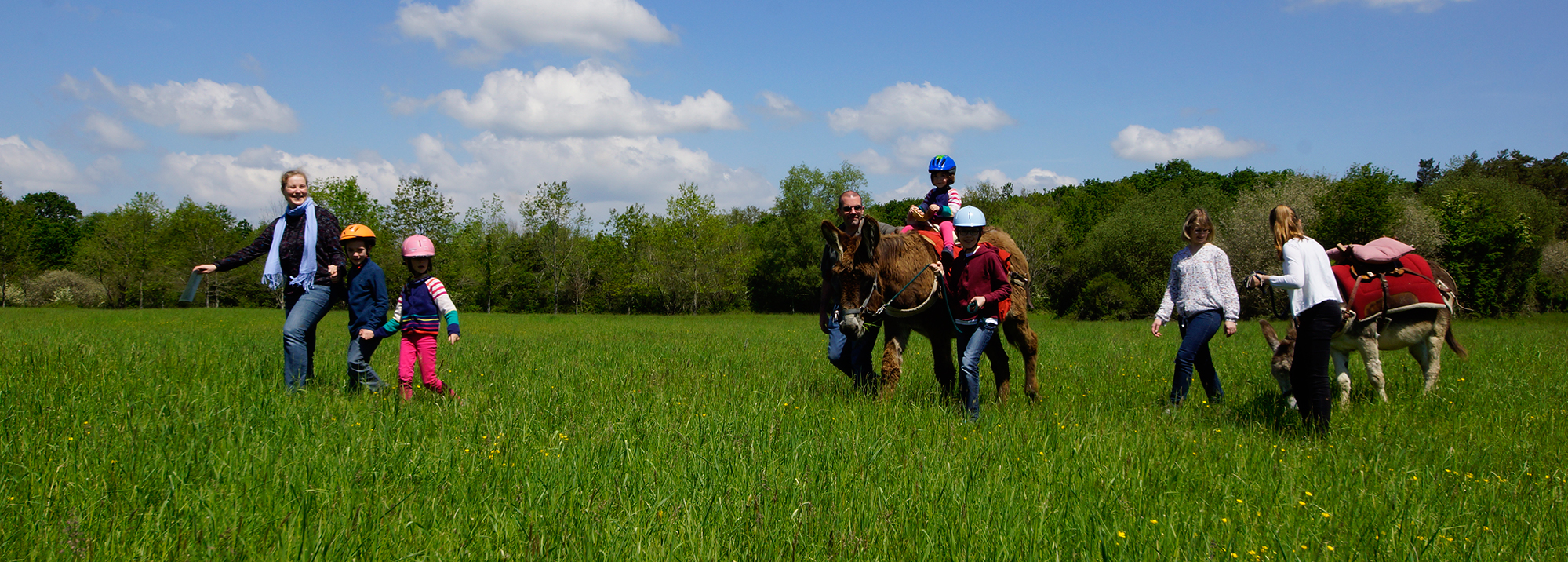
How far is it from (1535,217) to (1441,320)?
186 feet

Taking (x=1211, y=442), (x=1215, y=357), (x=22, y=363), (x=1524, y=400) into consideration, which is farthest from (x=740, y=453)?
(x=1215, y=357)

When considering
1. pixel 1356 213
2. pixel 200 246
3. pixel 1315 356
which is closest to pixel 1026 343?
pixel 1315 356

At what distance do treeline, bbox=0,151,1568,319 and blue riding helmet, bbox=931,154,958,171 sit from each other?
3974 cm

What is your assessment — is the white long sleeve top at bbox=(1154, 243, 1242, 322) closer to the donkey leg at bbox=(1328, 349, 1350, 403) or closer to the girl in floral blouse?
the girl in floral blouse

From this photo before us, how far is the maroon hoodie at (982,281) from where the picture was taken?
19.0 feet

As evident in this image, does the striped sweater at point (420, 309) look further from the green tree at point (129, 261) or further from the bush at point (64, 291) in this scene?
the bush at point (64, 291)

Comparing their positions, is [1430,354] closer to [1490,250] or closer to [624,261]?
[1490,250]

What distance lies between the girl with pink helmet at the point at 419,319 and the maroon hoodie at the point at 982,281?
413 centimetres

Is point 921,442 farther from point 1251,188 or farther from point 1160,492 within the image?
point 1251,188

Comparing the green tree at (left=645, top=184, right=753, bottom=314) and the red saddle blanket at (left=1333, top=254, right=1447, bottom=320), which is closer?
the red saddle blanket at (left=1333, top=254, right=1447, bottom=320)

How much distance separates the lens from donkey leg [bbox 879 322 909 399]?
6383 mm

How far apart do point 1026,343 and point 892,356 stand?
5.41ft

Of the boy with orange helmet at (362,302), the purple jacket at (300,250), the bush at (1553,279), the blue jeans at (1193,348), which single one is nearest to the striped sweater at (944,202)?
the blue jeans at (1193,348)

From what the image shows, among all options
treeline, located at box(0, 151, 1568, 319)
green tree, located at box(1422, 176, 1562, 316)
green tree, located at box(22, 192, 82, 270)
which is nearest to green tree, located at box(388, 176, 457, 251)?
treeline, located at box(0, 151, 1568, 319)
